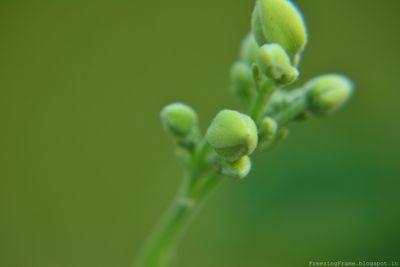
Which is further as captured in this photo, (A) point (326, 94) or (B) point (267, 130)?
(A) point (326, 94)

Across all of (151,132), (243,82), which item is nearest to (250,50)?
(243,82)

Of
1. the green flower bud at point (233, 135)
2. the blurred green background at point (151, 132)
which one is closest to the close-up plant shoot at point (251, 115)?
the green flower bud at point (233, 135)

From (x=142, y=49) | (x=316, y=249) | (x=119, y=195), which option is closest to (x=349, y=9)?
(x=142, y=49)

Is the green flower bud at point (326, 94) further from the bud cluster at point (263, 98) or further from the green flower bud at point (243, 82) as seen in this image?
the green flower bud at point (243, 82)

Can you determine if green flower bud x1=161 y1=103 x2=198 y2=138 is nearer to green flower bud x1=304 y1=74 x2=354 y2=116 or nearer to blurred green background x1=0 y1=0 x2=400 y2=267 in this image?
green flower bud x1=304 y1=74 x2=354 y2=116

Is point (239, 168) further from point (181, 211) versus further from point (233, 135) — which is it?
point (181, 211)

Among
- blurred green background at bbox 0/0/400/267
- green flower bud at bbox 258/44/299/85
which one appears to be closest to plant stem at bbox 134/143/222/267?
green flower bud at bbox 258/44/299/85

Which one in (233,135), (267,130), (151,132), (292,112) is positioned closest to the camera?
(233,135)
